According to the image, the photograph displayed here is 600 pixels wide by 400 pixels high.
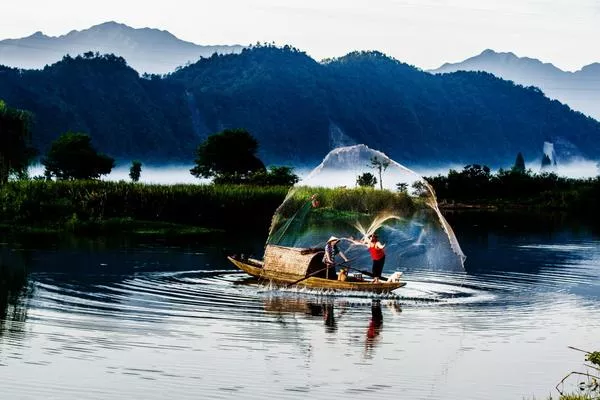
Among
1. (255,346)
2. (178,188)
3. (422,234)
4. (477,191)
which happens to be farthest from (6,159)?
(477,191)

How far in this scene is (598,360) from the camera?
17844 mm

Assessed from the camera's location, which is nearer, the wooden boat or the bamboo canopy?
the wooden boat

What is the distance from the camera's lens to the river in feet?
70.6

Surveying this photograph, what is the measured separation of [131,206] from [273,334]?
147 ft

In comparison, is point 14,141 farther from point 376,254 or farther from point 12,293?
point 376,254

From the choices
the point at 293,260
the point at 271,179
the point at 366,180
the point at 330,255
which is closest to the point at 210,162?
the point at 271,179

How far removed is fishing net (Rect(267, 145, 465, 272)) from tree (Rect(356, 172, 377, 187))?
3cm

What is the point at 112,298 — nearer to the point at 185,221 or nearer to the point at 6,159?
the point at 185,221

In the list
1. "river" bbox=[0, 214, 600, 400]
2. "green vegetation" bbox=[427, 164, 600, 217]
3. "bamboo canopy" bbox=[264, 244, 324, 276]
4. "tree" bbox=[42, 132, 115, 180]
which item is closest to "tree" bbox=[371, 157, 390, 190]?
"bamboo canopy" bbox=[264, 244, 324, 276]

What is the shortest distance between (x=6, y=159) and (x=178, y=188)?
16.0 m

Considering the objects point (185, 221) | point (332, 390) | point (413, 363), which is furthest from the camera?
point (185, 221)

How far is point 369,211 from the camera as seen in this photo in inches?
1614

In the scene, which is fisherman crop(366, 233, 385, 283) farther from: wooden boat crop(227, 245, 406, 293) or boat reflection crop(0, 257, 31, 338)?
boat reflection crop(0, 257, 31, 338)

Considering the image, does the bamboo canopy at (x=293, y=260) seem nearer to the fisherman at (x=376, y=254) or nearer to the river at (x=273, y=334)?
the river at (x=273, y=334)
